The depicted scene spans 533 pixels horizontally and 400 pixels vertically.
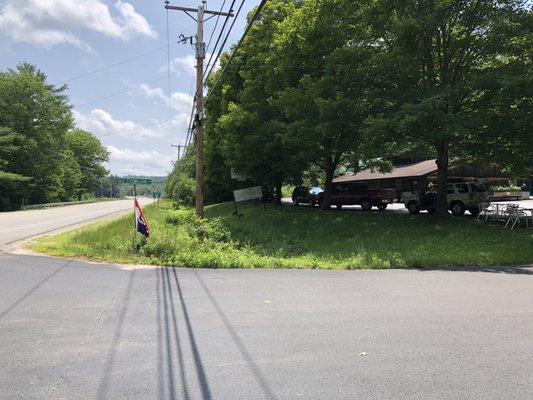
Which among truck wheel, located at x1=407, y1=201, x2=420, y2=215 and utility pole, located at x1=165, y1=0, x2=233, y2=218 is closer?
utility pole, located at x1=165, y1=0, x2=233, y2=218

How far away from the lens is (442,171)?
20.6 m

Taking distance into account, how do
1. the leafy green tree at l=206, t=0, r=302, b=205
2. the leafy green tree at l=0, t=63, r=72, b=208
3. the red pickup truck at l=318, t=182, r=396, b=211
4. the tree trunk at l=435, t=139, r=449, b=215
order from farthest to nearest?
the leafy green tree at l=0, t=63, r=72, b=208 < the red pickup truck at l=318, t=182, r=396, b=211 < the leafy green tree at l=206, t=0, r=302, b=205 < the tree trunk at l=435, t=139, r=449, b=215

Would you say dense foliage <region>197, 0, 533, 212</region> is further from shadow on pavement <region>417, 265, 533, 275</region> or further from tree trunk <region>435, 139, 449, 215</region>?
shadow on pavement <region>417, 265, 533, 275</region>

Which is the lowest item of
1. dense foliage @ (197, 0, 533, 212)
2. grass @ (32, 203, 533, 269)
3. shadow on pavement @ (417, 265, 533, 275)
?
shadow on pavement @ (417, 265, 533, 275)

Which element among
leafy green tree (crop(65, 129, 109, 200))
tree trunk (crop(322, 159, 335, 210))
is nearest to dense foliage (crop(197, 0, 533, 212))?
tree trunk (crop(322, 159, 335, 210))

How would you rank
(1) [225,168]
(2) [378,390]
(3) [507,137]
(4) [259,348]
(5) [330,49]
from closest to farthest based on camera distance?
(2) [378,390]
(4) [259,348]
(3) [507,137]
(5) [330,49]
(1) [225,168]

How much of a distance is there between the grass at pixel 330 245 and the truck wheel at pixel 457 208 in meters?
4.49

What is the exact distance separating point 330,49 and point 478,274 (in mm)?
13392

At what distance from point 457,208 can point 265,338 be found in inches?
862

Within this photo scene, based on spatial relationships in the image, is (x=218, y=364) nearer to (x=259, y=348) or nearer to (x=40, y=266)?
(x=259, y=348)

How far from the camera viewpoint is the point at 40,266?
11367 mm

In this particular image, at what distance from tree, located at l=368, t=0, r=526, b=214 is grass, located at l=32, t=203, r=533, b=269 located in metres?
3.87

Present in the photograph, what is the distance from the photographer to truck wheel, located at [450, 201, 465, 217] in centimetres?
2475

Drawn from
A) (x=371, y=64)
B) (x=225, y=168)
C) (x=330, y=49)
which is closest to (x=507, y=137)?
(x=371, y=64)
